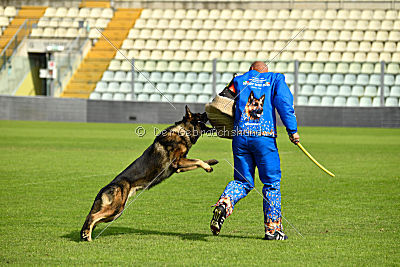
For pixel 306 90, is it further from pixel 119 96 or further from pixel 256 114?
pixel 256 114

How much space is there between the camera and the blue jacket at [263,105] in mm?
7160

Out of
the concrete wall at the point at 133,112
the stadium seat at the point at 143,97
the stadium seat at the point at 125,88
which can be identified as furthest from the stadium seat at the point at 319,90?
the stadium seat at the point at 125,88

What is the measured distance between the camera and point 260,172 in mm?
7297

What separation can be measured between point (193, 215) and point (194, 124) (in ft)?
5.66

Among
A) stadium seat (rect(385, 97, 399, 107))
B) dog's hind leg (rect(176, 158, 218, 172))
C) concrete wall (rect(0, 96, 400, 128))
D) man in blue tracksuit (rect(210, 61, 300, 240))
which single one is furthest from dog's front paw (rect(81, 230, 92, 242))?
stadium seat (rect(385, 97, 399, 107))

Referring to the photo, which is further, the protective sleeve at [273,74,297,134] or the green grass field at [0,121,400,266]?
the protective sleeve at [273,74,297,134]

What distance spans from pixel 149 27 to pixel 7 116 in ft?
31.4

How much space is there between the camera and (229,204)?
7.22m

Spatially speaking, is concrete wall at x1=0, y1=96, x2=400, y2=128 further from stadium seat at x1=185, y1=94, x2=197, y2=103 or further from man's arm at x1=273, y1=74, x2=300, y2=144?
man's arm at x1=273, y1=74, x2=300, y2=144

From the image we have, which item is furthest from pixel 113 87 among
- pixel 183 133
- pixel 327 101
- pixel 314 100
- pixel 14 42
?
pixel 183 133

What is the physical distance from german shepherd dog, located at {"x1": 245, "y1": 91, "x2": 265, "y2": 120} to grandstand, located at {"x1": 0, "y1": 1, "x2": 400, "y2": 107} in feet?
75.1

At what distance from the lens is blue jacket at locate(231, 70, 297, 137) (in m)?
7.16

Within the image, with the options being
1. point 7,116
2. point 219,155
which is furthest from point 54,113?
point 219,155

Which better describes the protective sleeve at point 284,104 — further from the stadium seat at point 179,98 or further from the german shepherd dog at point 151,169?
the stadium seat at point 179,98
